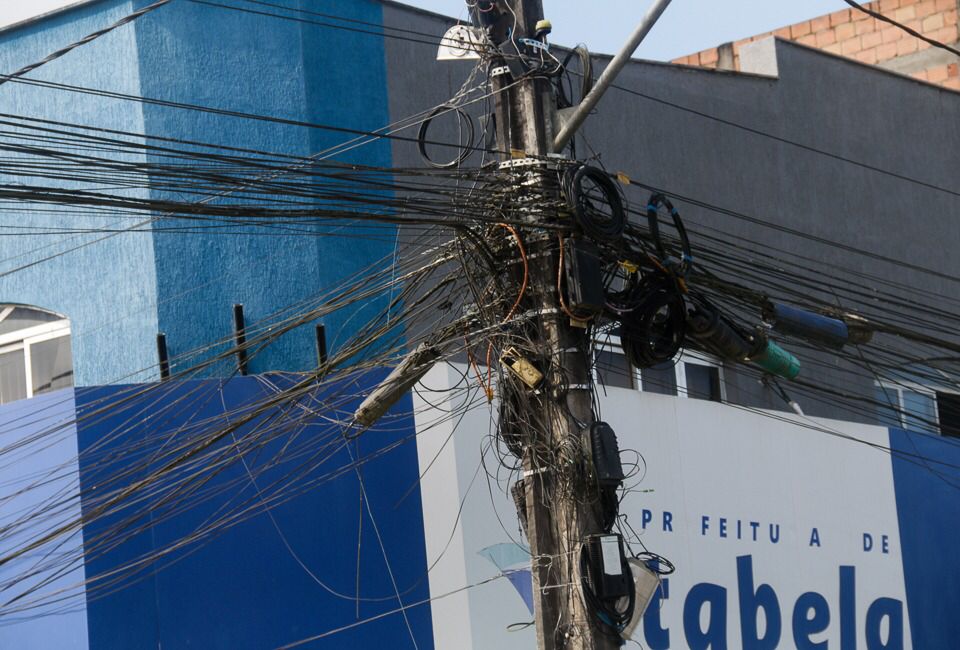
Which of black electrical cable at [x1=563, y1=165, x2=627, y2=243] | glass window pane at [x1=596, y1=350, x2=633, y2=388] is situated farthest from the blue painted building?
black electrical cable at [x1=563, y1=165, x2=627, y2=243]

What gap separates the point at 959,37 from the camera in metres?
20.5

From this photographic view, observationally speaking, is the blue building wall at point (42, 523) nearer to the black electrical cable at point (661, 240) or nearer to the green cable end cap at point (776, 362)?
the black electrical cable at point (661, 240)

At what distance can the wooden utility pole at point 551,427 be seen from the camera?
8117mm

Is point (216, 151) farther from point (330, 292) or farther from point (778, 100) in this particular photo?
point (778, 100)

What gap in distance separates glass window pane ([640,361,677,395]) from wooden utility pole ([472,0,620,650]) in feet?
20.2

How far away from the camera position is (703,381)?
1537 centimetres

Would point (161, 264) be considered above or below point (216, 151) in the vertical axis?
below

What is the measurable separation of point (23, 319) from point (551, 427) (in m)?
6.19

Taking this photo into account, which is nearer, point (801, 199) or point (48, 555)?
point (48, 555)

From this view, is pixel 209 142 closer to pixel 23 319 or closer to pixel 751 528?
pixel 23 319

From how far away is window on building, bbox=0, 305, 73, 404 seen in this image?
12570 millimetres

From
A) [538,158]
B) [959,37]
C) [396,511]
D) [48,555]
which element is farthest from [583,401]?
[959,37]

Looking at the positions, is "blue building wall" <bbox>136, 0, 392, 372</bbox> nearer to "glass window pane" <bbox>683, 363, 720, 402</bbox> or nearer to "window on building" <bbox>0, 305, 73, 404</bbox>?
"window on building" <bbox>0, 305, 73, 404</bbox>

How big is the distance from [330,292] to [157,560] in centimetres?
277
